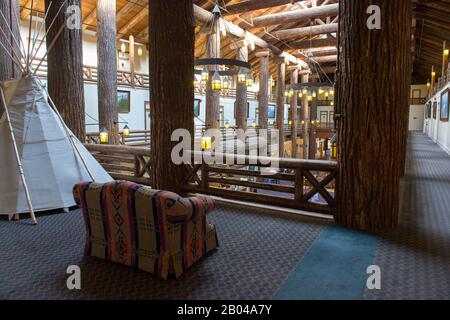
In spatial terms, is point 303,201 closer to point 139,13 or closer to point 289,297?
point 289,297

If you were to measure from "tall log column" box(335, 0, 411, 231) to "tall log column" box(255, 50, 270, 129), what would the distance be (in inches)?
431

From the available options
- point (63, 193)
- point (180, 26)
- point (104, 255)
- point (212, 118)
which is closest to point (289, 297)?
point (104, 255)

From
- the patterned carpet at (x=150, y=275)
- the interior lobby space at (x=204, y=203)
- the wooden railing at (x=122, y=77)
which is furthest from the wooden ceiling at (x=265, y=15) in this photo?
the patterned carpet at (x=150, y=275)

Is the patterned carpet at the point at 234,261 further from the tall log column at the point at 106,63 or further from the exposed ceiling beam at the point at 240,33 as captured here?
the exposed ceiling beam at the point at 240,33

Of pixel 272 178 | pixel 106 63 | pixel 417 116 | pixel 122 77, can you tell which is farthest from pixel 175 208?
pixel 417 116

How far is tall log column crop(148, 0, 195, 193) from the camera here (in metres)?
4.27

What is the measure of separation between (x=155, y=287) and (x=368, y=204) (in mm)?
2219

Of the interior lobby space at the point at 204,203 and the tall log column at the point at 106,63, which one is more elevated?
the tall log column at the point at 106,63

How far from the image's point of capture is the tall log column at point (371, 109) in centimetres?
319

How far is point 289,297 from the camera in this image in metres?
2.15

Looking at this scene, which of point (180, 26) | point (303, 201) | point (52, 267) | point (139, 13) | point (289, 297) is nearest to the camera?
point (289, 297)

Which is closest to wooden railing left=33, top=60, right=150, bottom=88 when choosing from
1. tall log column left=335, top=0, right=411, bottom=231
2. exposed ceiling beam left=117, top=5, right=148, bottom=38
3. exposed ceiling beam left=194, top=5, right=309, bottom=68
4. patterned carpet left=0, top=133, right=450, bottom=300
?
exposed ceiling beam left=117, top=5, right=148, bottom=38

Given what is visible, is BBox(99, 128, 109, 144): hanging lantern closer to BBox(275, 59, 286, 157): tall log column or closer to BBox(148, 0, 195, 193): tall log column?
BBox(148, 0, 195, 193): tall log column

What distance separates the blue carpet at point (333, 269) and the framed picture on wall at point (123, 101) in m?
11.5
